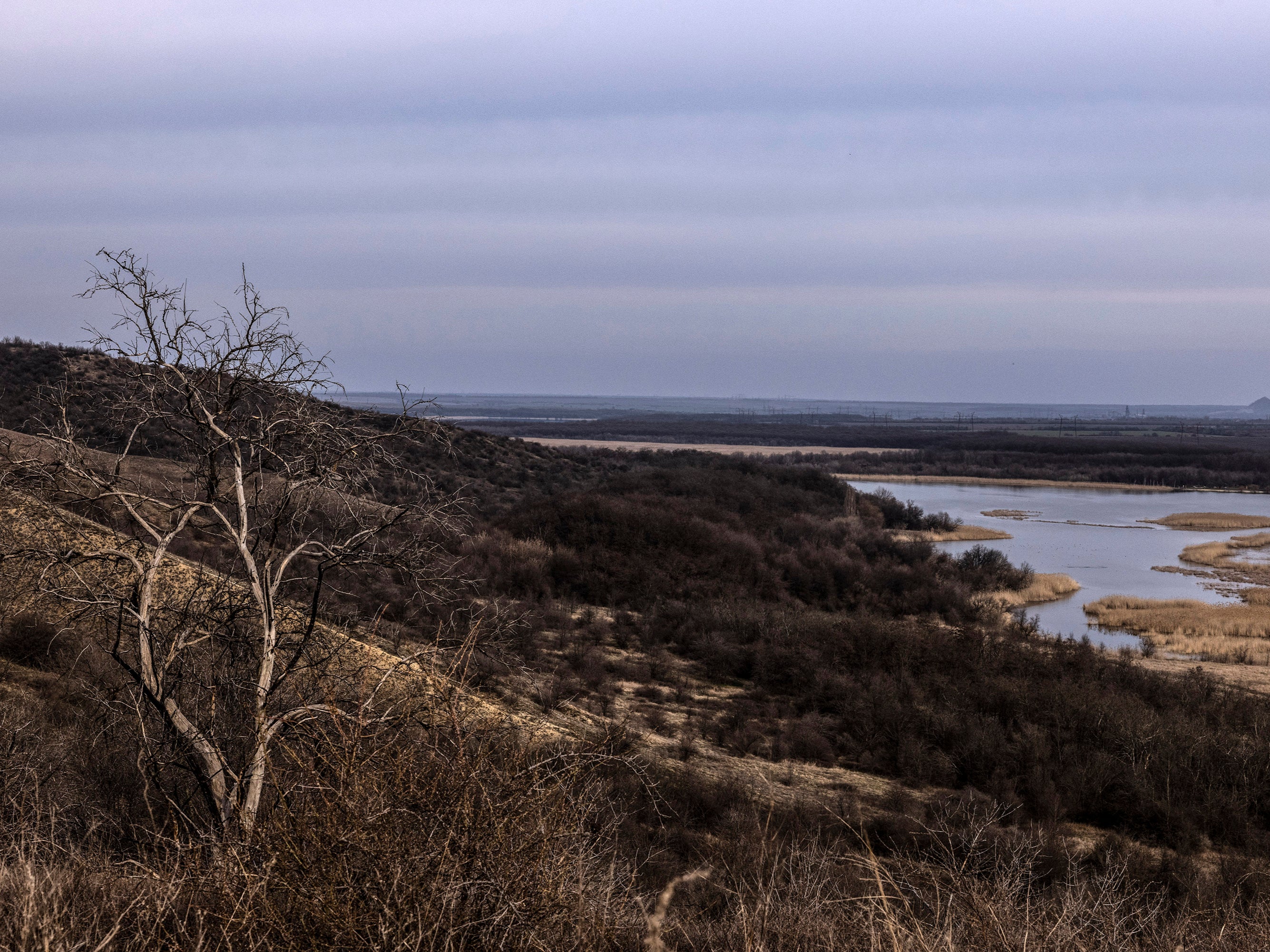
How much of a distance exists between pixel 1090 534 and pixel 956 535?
30.7ft

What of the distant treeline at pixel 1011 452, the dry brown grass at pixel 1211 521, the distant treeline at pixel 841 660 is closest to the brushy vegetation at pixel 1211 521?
the dry brown grass at pixel 1211 521

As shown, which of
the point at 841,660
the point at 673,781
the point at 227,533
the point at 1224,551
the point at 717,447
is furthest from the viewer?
the point at 717,447

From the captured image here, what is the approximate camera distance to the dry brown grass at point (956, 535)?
37.8 m

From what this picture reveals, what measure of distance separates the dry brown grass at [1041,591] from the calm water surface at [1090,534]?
0.33 metres

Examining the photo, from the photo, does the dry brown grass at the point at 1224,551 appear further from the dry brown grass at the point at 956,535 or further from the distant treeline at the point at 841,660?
the distant treeline at the point at 841,660

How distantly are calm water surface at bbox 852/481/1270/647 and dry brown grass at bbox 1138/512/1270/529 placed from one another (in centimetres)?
118

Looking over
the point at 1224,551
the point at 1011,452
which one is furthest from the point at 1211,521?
the point at 1011,452

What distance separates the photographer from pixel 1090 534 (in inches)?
1762

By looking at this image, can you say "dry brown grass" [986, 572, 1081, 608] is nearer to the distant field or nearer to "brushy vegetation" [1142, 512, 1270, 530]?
"brushy vegetation" [1142, 512, 1270, 530]

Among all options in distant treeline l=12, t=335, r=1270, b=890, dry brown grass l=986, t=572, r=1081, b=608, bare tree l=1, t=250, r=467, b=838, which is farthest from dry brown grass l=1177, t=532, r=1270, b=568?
bare tree l=1, t=250, r=467, b=838

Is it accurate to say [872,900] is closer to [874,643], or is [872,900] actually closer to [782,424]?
[874,643]

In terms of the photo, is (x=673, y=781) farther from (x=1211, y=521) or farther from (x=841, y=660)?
(x=1211, y=521)

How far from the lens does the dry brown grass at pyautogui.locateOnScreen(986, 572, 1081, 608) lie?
27.6 m

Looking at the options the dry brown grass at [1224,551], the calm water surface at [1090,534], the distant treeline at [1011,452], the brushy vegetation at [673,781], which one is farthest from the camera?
the distant treeline at [1011,452]
